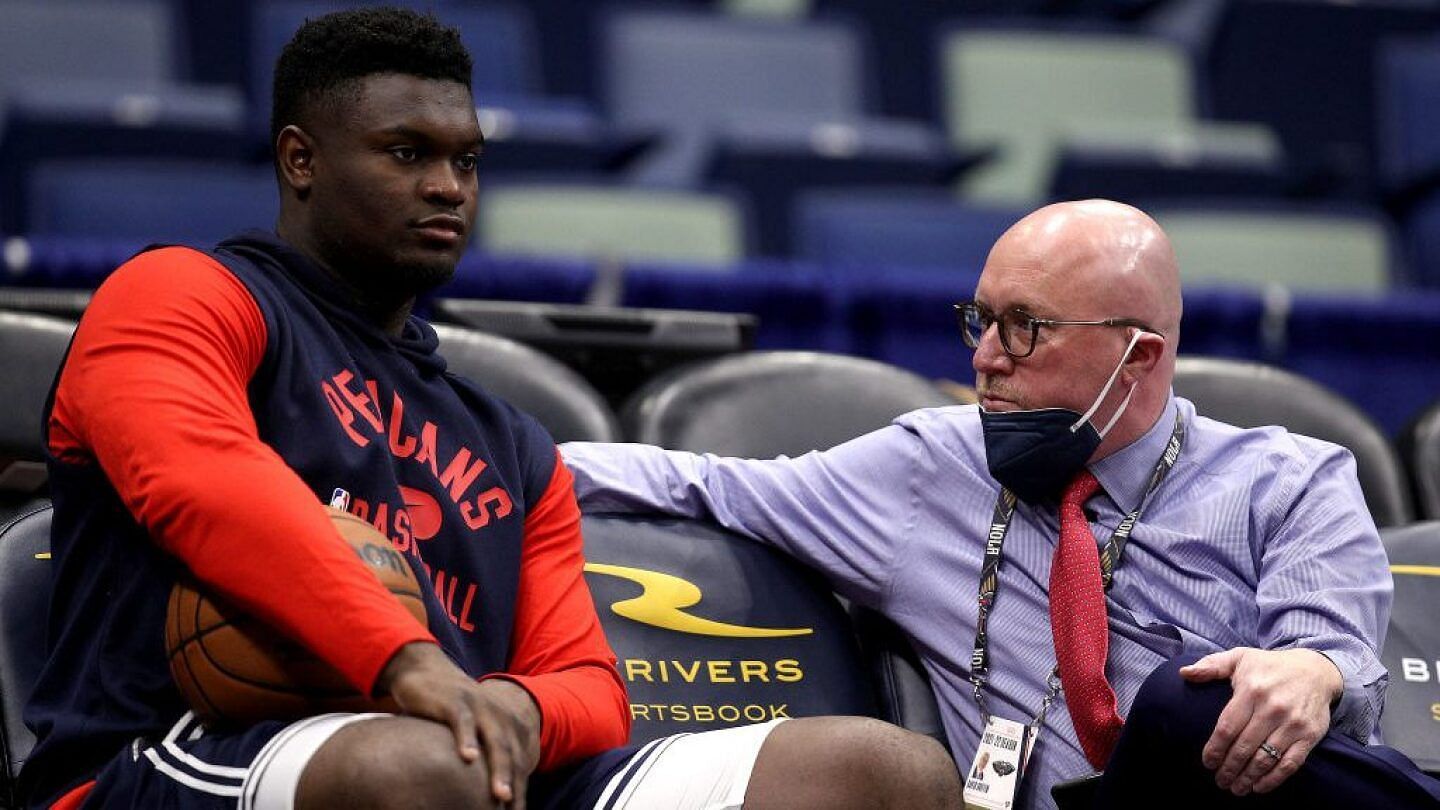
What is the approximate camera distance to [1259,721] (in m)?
1.96

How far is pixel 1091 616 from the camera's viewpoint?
2.28 metres

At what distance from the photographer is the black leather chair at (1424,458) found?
3.20m

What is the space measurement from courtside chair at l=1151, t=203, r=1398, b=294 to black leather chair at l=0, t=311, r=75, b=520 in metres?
3.50

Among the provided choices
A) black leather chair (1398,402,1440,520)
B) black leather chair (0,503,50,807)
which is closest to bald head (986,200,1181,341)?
black leather chair (1398,402,1440,520)

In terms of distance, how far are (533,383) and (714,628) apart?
0.64 meters

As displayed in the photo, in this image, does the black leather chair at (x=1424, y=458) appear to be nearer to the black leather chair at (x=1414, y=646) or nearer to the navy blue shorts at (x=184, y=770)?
the black leather chair at (x=1414, y=646)

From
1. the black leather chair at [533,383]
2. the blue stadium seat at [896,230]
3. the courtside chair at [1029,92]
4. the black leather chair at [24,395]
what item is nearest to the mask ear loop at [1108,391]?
the black leather chair at [533,383]

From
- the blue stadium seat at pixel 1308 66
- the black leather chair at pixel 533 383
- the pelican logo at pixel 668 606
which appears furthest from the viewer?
the blue stadium seat at pixel 1308 66

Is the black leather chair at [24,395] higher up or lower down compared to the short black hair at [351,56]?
lower down

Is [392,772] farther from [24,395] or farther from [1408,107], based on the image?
[1408,107]

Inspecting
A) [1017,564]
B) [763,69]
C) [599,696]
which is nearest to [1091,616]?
[1017,564]

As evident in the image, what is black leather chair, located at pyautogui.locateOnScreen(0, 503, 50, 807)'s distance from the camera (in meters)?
2.07

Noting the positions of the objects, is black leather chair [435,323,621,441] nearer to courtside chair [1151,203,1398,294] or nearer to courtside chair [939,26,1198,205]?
courtside chair [1151,203,1398,294]

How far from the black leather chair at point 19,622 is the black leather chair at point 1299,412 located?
195cm
